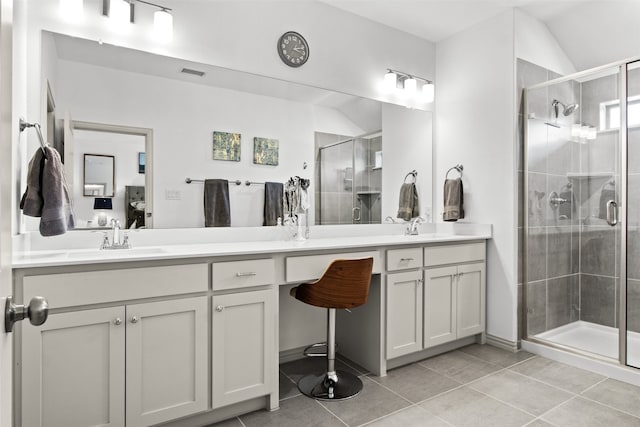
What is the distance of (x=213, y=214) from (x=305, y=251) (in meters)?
0.70

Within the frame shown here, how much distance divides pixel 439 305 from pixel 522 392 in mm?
718

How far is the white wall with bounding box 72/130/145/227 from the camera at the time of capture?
2.08 metres

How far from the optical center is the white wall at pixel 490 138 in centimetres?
297

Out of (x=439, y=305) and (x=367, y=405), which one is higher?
(x=439, y=305)

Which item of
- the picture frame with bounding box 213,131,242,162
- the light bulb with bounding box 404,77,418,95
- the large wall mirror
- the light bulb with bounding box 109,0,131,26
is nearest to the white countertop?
the large wall mirror

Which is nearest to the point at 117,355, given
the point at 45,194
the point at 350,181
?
the point at 45,194

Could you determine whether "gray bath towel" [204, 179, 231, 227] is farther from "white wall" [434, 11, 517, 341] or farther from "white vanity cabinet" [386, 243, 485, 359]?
"white wall" [434, 11, 517, 341]

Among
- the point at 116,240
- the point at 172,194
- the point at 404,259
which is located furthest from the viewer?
the point at 404,259

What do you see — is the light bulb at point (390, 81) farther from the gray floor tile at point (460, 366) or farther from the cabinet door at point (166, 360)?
the cabinet door at point (166, 360)

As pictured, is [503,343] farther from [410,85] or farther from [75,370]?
[75,370]

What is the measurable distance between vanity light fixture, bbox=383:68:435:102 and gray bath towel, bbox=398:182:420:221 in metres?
0.80

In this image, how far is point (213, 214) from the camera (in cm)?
245

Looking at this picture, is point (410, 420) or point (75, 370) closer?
point (75, 370)

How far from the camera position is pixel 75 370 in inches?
62.0
